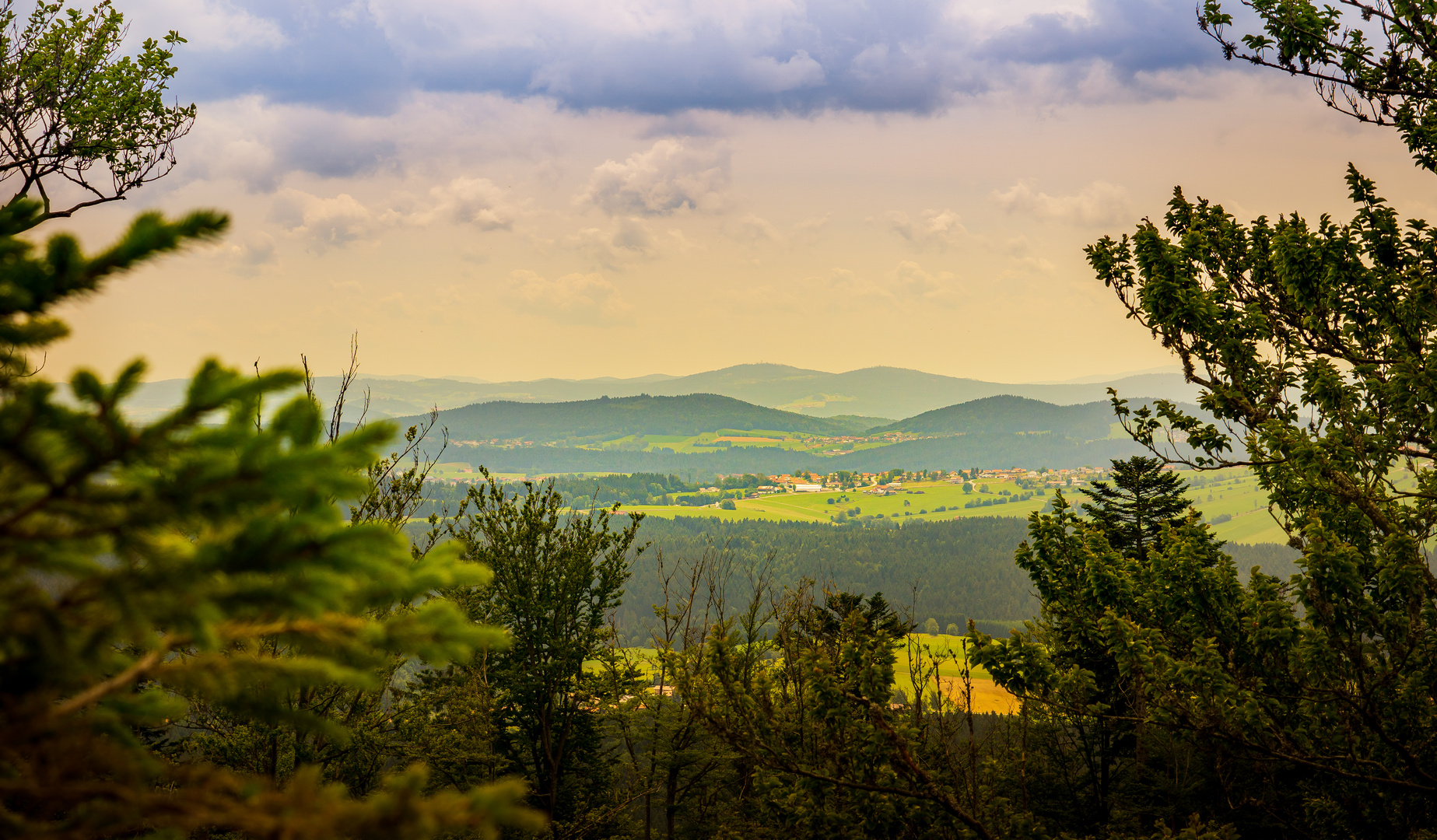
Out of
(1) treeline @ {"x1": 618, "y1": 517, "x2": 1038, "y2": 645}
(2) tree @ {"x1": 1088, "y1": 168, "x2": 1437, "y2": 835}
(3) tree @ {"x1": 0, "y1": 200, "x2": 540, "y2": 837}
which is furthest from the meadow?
(1) treeline @ {"x1": 618, "y1": 517, "x2": 1038, "y2": 645}

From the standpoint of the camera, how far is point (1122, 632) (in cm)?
820

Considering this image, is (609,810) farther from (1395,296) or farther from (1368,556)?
(1395,296)

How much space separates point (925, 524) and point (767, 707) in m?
171

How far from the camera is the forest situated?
72.2 inches

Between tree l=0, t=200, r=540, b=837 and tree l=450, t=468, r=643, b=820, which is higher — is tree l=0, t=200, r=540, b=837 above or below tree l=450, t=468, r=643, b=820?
above

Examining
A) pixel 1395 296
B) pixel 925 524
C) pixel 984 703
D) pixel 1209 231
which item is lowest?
pixel 984 703

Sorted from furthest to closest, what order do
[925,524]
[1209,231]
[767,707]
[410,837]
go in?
[925,524] < [1209,231] < [767,707] < [410,837]

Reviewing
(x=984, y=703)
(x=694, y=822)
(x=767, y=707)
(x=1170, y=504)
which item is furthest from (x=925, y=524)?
(x=767, y=707)

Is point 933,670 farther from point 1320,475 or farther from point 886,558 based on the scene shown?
point 886,558

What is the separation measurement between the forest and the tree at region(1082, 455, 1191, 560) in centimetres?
14

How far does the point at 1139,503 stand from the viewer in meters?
26.2

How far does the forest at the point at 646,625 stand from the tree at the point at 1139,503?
0.47 ft

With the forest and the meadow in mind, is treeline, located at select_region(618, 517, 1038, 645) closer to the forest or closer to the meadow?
the meadow

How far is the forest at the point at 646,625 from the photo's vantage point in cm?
183
